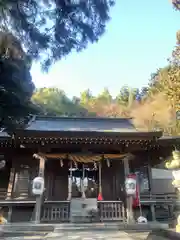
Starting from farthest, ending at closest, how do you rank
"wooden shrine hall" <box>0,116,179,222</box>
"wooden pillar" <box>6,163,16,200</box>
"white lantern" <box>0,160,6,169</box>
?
"white lantern" <box>0,160,6,169</box> → "wooden pillar" <box>6,163,16,200</box> → "wooden shrine hall" <box>0,116,179,222</box>

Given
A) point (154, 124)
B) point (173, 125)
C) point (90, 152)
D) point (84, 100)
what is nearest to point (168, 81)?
point (90, 152)

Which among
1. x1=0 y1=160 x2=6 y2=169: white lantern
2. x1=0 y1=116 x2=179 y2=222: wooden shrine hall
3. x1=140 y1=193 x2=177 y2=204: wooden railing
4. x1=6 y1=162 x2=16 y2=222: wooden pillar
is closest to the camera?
x1=0 y1=116 x2=179 y2=222: wooden shrine hall

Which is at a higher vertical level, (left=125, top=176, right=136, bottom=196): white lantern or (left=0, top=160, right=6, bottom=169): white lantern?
(left=0, top=160, right=6, bottom=169): white lantern

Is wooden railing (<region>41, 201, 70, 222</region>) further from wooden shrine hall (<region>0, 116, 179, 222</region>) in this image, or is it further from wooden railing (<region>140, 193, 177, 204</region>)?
wooden railing (<region>140, 193, 177, 204</region>)

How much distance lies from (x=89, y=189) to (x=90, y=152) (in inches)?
108

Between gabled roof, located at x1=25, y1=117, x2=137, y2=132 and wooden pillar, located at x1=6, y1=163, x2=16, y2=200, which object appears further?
gabled roof, located at x1=25, y1=117, x2=137, y2=132

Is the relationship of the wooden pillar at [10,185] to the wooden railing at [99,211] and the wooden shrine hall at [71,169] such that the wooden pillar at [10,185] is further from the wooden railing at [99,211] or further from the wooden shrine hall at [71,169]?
the wooden railing at [99,211]

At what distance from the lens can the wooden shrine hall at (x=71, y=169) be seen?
29.9 ft

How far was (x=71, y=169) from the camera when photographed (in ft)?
34.2

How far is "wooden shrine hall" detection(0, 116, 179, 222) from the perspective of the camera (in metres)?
9.10

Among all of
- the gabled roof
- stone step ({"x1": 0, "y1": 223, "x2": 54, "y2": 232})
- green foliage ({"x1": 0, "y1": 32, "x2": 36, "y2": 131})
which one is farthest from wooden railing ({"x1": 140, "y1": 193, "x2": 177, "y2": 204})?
green foliage ({"x1": 0, "y1": 32, "x2": 36, "y2": 131})

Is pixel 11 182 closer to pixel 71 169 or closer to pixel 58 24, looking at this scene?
pixel 71 169

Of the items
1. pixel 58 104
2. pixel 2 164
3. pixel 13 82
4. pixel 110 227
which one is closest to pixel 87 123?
pixel 2 164

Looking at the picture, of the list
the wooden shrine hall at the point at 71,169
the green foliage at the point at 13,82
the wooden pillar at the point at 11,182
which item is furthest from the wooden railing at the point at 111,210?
the green foliage at the point at 13,82
